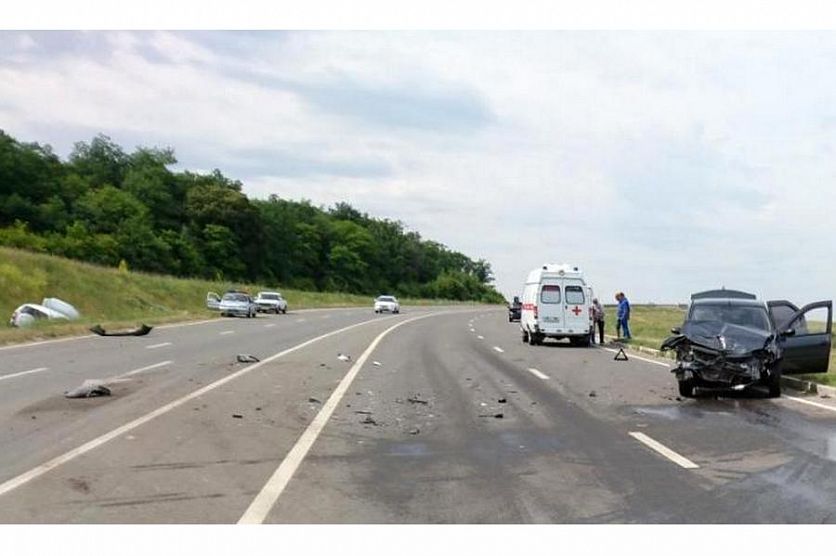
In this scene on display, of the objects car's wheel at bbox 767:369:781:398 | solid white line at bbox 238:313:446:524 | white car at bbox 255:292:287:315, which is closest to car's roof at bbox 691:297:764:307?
car's wheel at bbox 767:369:781:398

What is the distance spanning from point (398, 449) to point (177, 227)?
104425mm

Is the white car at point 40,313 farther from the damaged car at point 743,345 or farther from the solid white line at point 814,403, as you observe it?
the solid white line at point 814,403

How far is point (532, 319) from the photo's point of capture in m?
30.9

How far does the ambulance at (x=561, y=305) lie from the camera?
99.1 ft

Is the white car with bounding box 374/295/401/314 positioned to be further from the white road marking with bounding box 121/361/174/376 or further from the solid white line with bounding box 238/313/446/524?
the solid white line with bounding box 238/313/446/524

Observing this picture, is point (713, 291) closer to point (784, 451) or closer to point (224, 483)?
point (784, 451)

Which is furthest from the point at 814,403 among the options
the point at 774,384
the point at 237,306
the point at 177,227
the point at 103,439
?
the point at 177,227

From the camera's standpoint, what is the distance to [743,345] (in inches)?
591

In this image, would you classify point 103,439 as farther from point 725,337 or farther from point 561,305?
point 561,305

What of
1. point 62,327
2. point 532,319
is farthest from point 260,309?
point 532,319

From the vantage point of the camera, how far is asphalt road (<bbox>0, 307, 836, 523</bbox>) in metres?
7.19

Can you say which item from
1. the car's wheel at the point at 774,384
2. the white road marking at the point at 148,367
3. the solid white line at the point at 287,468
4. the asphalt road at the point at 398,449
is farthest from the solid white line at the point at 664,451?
the white road marking at the point at 148,367

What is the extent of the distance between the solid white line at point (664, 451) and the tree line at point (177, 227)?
73801 mm

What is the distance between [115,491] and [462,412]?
6472 mm
